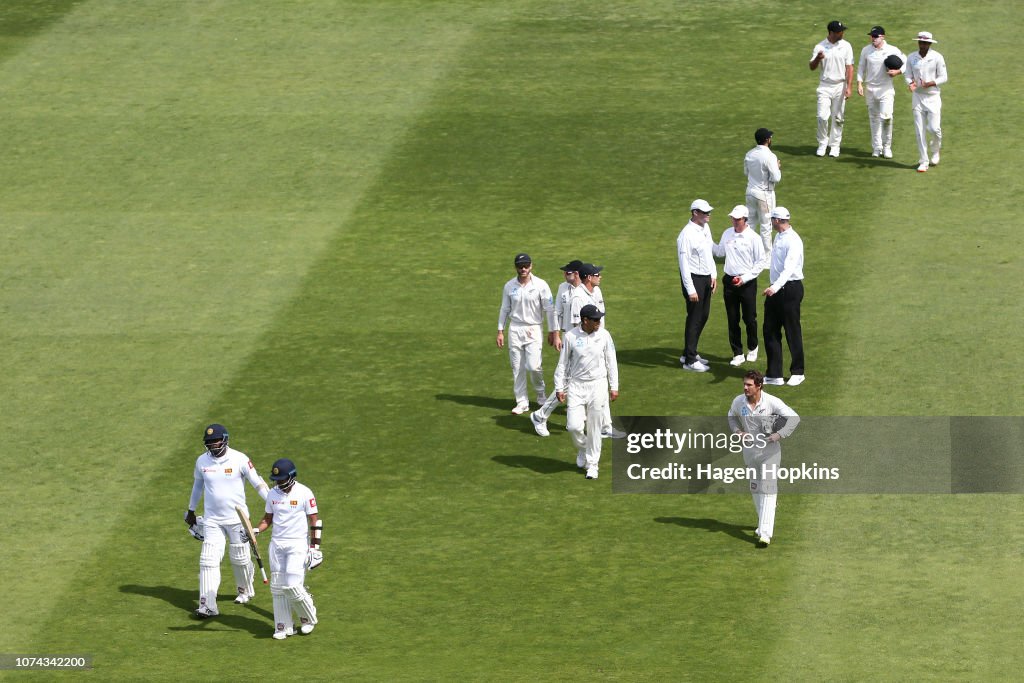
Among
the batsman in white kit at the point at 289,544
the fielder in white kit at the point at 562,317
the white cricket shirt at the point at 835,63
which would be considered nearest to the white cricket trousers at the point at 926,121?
the white cricket shirt at the point at 835,63

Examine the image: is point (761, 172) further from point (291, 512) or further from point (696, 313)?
point (291, 512)

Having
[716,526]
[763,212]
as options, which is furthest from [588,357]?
[763,212]

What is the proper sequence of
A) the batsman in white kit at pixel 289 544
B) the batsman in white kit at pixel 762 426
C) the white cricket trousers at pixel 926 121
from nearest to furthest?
the batsman in white kit at pixel 289 544, the batsman in white kit at pixel 762 426, the white cricket trousers at pixel 926 121

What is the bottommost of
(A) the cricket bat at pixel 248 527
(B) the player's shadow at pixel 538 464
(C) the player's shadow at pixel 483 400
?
(C) the player's shadow at pixel 483 400

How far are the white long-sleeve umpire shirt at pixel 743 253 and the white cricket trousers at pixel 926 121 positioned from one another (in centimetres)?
728

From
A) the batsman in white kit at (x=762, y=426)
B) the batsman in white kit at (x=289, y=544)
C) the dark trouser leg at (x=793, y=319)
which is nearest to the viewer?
the batsman in white kit at (x=289, y=544)

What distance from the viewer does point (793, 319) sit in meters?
21.5

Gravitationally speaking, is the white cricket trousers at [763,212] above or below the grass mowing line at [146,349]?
above

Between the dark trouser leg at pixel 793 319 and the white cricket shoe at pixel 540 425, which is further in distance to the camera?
the dark trouser leg at pixel 793 319

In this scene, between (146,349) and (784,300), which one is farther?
(146,349)

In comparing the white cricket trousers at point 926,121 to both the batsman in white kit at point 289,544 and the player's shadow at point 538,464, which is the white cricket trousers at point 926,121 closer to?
the player's shadow at point 538,464

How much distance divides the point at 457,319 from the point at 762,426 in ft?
24.3

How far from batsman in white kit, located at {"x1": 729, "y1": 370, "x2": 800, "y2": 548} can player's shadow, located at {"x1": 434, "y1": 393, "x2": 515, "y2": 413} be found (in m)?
4.50

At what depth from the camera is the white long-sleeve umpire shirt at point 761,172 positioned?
25000 millimetres
